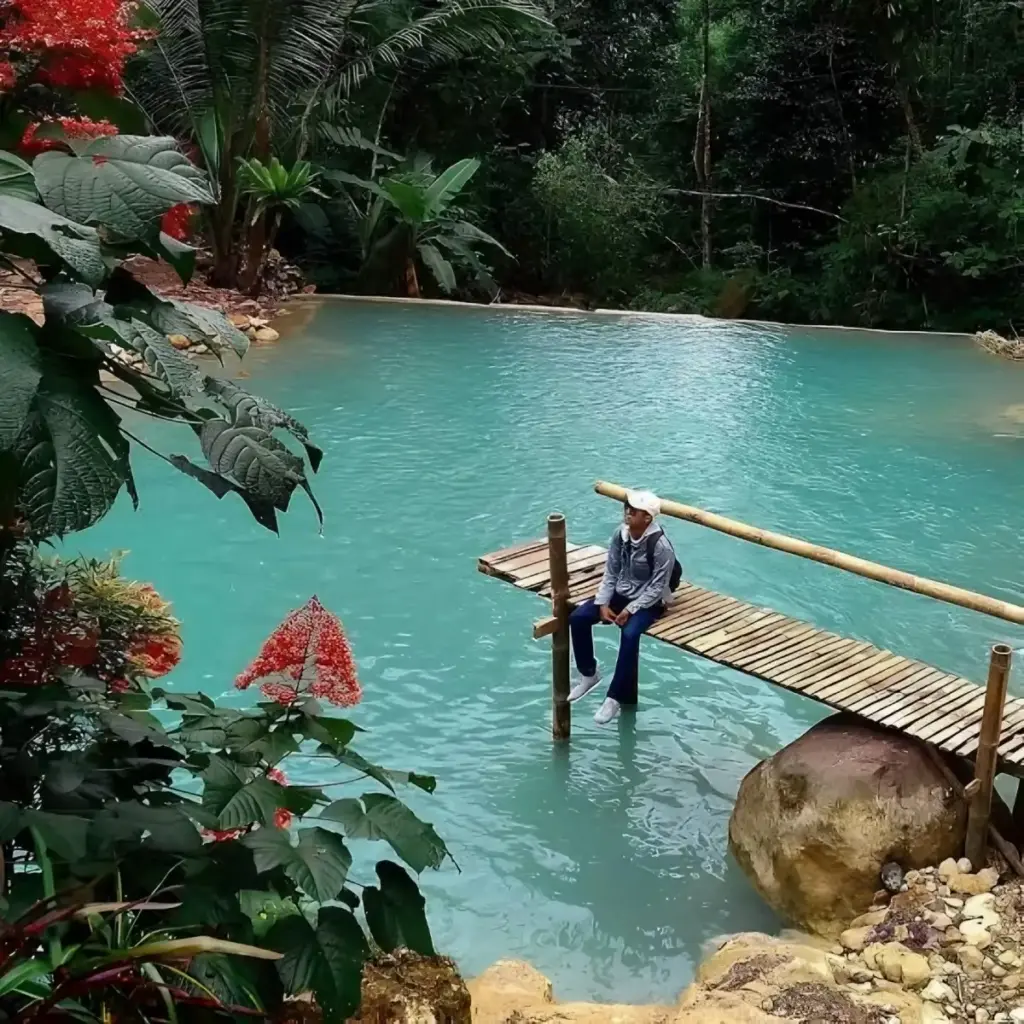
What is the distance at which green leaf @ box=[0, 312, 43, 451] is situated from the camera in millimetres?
1363

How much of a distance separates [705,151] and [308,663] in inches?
651

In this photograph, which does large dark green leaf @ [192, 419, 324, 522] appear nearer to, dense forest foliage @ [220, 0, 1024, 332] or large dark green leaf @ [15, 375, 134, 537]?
large dark green leaf @ [15, 375, 134, 537]

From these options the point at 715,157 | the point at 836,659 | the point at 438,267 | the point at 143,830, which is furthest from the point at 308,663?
the point at 715,157

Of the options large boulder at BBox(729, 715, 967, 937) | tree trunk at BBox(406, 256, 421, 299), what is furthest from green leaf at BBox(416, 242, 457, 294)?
large boulder at BBox(729, 715, 967, 937)

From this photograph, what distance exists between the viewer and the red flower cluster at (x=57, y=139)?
6.23ft

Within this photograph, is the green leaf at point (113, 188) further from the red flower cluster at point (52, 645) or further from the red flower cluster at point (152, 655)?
the red flower cluster at point (152, 655)

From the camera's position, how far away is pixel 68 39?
1.99 metres

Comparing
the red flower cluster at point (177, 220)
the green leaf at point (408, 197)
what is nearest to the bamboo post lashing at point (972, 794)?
the red flower cluster at point (177, 220)

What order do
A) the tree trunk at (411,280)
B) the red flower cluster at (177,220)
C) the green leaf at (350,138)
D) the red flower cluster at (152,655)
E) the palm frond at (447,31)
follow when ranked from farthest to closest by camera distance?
the tree trunk at (411,280) → the green leaf at (350,138) → the palm frond at (447,31) → the red flower cluster at (152,655) → the red flower cluster at (177,220)

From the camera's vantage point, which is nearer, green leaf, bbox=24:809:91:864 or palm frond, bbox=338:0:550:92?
green leaf, bbox=24:809:91:864

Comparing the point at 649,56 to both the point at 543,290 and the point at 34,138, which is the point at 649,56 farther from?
the point at 34,138

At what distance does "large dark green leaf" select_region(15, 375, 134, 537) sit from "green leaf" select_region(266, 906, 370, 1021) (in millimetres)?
785

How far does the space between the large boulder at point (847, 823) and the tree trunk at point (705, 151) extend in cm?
1435

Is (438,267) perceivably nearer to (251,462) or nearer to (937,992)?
(937,992)
